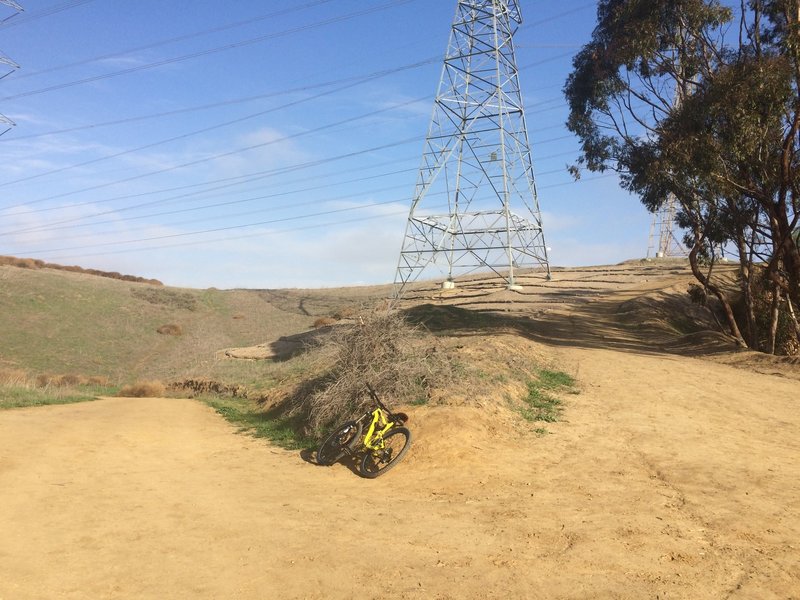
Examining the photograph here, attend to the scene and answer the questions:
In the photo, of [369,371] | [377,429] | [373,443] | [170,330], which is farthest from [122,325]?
[373,443]

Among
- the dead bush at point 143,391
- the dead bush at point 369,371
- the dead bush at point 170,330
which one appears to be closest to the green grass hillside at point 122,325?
the dead bush at point 170,330

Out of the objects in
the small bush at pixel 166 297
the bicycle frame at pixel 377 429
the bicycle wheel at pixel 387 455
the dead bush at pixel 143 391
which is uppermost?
the small bush at pixel 166 297

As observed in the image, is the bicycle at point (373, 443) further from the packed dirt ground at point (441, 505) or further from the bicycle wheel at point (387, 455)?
the packed dirt ground at point (441, 505)

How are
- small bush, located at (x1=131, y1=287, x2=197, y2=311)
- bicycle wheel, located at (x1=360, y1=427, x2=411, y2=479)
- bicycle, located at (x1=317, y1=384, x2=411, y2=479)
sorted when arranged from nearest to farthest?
1. bicycle wheel, located at (x1=360, y1=427, x2=411, y2=479)
2. bicycle, located at (x1=317, y1=384, x2=411, y2=479)
3. small bush, located at (x1=131, y1=287, x2=197, y2=311)

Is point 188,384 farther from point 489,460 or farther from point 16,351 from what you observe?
point 16,351

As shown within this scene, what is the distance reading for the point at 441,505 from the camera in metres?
7.85

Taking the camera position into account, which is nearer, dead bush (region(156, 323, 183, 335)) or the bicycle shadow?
the bicycle shadow

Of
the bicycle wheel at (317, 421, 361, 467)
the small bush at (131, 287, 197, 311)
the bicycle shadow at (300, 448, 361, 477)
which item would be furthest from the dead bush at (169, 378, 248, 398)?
the small bush at (131, 287, 197, 311)

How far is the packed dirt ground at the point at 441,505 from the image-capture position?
5.64 meters

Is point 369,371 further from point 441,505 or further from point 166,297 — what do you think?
point 166,297

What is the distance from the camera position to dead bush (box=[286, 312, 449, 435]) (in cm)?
1155

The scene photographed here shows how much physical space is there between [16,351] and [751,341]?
34.5 meters

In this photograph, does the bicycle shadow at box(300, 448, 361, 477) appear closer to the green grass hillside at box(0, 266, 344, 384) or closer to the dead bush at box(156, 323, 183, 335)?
the green grass hillside at box(0, 266, 344, 384)

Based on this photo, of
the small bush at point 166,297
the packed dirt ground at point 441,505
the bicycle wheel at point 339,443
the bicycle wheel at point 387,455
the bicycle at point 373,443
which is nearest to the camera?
the packed dirt ground at point 441,505
